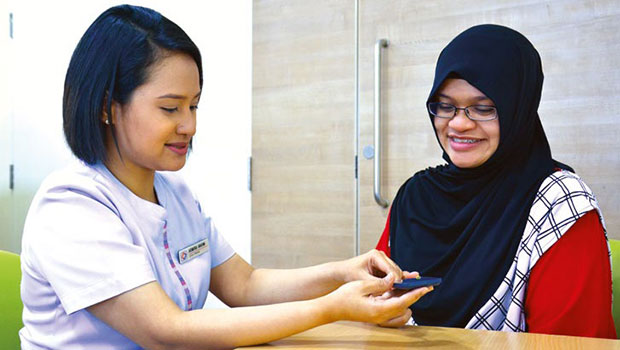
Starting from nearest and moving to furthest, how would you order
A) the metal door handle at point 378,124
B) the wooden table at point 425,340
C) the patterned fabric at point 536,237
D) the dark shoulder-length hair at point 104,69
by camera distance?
the wooden table at point 425,340 < the dark shoulder-length hair at point 104,69 < the patterned fabric at point 536,237 < the metal door handle at point 378,124

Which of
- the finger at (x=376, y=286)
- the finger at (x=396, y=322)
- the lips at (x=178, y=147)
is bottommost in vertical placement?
the finger at (x=396, y=322)

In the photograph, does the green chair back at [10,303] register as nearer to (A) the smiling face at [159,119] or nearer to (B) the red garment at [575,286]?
(A) the smiling face at [159,119]

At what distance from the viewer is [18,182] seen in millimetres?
4047

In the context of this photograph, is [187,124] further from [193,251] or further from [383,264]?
[383,264]

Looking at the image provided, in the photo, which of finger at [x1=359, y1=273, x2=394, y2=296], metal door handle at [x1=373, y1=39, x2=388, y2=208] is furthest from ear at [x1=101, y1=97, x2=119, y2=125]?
metal door handle at [x1=373, y1=39, x2=388, y2=208]

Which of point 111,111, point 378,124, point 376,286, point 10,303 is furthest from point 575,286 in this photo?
point 378,124

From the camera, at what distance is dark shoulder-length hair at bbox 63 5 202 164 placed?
1.33m

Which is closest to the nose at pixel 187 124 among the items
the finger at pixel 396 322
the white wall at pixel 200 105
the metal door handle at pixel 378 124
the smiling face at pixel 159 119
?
the smiling face at pixel 159 119

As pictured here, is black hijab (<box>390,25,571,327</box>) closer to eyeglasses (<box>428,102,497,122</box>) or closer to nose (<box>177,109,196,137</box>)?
eyeglasses (<box>428,102,497,122</box>)

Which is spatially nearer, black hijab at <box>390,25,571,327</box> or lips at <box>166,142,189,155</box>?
lips at <box>166,142,189,155</box>

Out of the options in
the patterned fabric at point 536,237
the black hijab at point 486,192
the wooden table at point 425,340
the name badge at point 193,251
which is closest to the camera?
the wooden table at point 425,340

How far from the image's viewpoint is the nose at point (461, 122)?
5.64 feet

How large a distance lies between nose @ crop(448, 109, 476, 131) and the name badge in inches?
26.5

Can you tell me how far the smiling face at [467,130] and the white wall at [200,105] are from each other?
1826 mm
